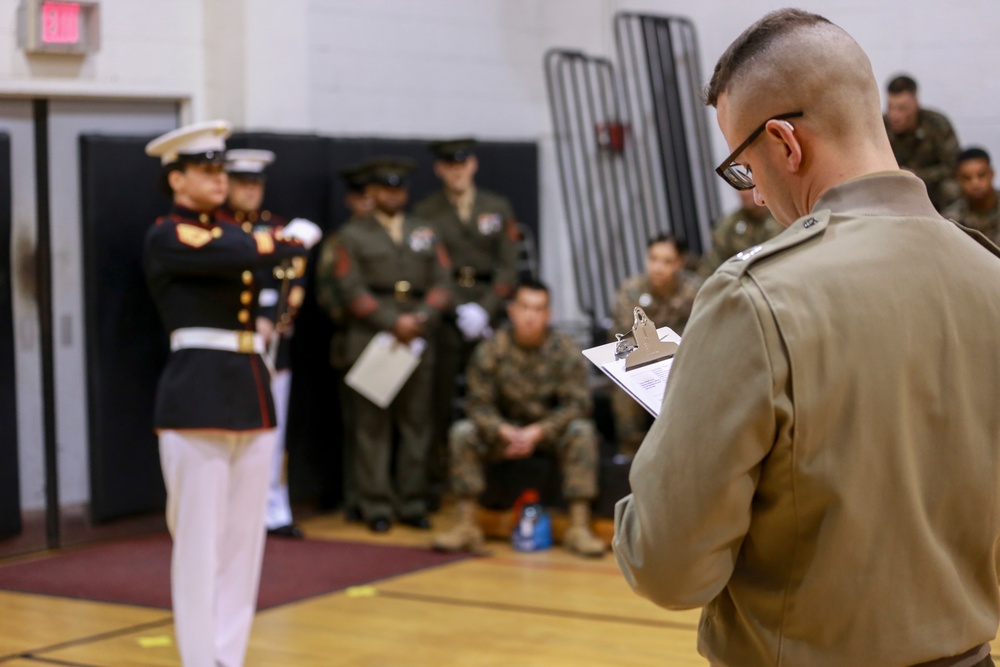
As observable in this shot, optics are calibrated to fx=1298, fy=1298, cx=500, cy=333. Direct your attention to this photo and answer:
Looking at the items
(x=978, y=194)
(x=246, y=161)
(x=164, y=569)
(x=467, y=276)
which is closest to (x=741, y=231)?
(x=978, y=194)

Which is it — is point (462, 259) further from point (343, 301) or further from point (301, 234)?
point (301, 234)

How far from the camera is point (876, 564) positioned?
1177 millimetres

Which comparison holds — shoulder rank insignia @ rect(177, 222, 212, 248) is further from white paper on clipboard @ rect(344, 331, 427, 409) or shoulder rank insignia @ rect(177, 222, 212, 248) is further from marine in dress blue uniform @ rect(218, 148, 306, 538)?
white paper on clipboard @ rect(344, 331, 427, 409)

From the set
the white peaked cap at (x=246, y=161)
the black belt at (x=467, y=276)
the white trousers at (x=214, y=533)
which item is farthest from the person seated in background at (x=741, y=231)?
the white trousers at (x=214, y=533)

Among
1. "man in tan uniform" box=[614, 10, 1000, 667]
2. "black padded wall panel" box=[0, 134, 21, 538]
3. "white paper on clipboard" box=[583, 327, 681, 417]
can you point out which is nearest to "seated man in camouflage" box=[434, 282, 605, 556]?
"black padded wall panel" box=[0, 134, 21, 538]

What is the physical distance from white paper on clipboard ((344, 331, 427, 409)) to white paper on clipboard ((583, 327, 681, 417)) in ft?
14.5

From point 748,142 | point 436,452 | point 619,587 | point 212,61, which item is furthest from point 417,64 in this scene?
point 748,142

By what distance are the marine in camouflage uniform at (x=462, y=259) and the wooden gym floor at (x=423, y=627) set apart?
153 centimetres

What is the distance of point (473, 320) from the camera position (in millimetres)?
6273

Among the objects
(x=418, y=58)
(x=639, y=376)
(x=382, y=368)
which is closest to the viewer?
(x=639, y=376)

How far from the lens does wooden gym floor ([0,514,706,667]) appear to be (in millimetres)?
3875

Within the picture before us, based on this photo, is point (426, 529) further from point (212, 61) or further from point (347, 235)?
point (212, 61)

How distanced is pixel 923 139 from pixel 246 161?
3.11 meters

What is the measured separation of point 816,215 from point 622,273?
6.28m
